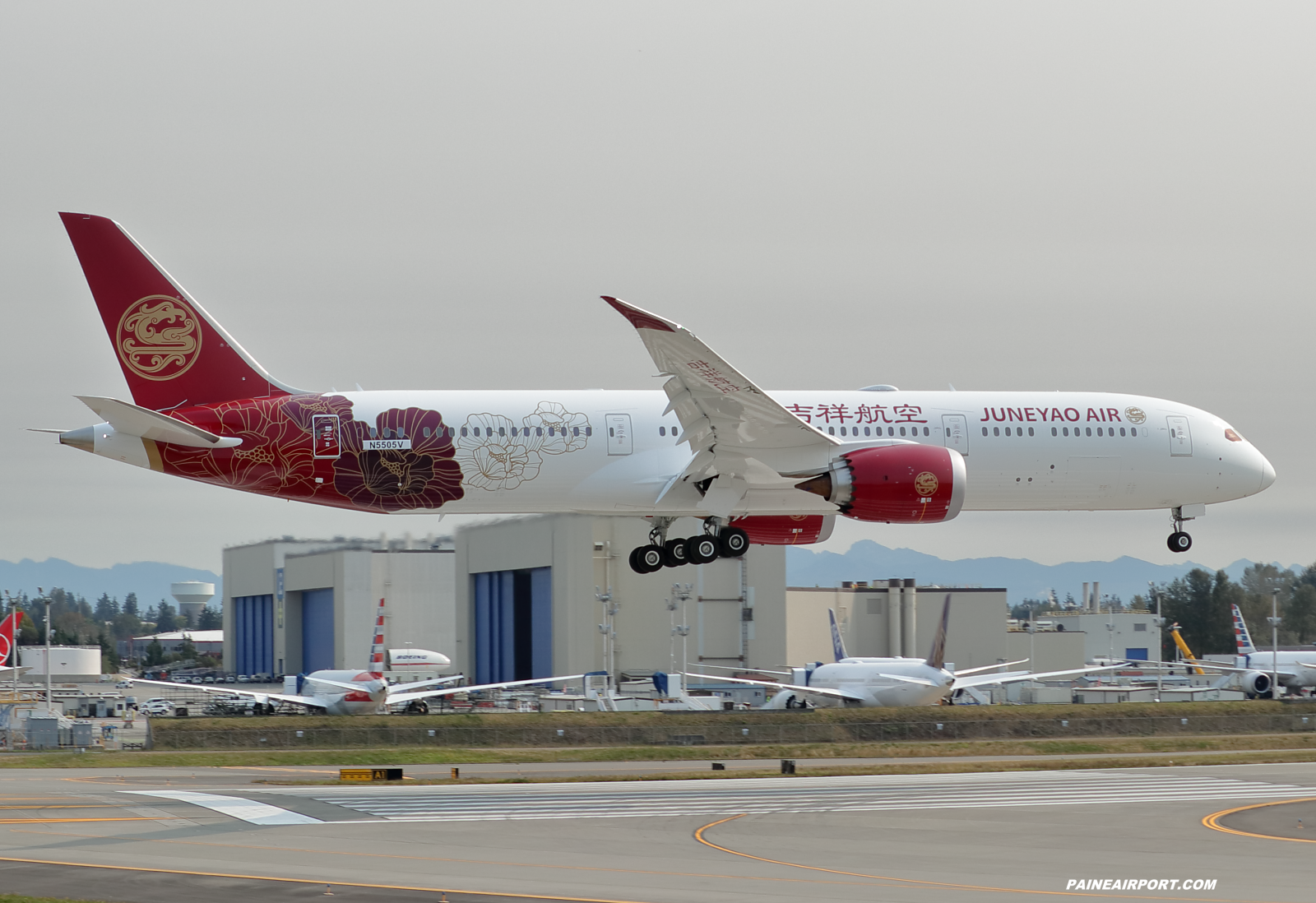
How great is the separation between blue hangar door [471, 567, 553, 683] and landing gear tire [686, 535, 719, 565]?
189ft

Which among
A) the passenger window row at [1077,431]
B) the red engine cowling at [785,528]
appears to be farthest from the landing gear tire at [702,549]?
the passenger window row at [1077,431]

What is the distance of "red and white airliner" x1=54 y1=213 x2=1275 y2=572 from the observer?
104 feet

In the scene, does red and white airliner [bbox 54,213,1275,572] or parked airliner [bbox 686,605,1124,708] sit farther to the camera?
parked airliner [bbox 686,605,1124,708]

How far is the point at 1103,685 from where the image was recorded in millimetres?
94750

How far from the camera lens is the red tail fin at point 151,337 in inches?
1300

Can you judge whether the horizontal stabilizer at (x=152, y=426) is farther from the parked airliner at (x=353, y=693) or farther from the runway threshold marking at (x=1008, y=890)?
the parked airliner at (x=353, y=693)

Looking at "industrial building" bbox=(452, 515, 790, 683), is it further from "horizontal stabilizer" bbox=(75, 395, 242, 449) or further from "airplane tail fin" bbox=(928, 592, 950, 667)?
"horizontal stabilizer" bbox=(75, 395, 242, 449)

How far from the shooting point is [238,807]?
32156mm

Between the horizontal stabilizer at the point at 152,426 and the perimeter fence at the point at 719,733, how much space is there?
26.8 m

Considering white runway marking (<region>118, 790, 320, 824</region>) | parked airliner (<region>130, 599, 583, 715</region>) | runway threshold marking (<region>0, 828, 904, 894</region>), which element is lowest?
parked airliner (<region>130, 599, 583, 715</region>)

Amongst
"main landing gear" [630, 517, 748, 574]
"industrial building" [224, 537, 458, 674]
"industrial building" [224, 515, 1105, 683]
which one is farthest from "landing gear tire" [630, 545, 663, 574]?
"industrial building" [224, 537, 458, 674]

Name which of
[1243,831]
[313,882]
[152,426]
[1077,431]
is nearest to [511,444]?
[152,426]

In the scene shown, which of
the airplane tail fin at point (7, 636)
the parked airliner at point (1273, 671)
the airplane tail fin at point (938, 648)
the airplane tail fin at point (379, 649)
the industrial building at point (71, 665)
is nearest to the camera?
the airplane tail fin at point (938, 648)

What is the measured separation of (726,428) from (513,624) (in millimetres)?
67060
